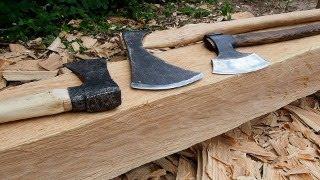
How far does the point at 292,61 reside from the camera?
222cm

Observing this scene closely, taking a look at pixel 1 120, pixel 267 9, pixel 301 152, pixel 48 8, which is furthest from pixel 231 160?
pixel 267 9

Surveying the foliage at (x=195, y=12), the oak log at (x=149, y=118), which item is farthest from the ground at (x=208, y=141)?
the foliage at (x=195, y=12)

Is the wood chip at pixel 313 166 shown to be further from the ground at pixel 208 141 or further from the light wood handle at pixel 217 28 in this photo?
the light wood handle at pixel 217 28

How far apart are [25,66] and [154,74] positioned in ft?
4.37

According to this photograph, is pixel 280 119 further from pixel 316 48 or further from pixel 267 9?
pixel 267 9

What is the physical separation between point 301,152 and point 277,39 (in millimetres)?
821

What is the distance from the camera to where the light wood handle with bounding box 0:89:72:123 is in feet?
4.78

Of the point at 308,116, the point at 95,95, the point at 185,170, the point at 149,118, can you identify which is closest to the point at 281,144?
the point at 308,116

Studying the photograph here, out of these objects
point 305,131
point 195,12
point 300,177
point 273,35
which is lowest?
point 300,177

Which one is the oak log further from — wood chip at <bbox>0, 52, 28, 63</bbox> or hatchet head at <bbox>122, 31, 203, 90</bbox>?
wood chip at <bbox>0, 52, 28, 63</bbox>

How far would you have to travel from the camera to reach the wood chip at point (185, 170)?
7.25 ft

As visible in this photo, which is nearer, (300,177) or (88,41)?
(300,177)

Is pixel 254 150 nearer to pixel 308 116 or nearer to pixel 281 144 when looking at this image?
pixel 281 144

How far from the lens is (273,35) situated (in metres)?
2.35
